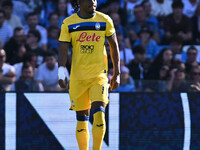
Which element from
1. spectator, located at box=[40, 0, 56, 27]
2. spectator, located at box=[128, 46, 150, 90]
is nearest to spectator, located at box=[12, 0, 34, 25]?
spectator, located at box=[40, 0, 56, 27]

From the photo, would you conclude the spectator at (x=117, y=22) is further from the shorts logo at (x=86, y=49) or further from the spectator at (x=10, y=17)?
the shorts logo at (x=86, y=49)

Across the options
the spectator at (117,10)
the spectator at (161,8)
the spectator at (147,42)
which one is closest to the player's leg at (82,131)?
the spectator at (147,42)

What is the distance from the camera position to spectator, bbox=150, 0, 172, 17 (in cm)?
1129

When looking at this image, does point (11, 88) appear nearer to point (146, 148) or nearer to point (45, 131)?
point (45, 131)

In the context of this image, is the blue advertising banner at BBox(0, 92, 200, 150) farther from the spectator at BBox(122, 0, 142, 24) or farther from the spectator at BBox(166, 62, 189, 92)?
the spectator at BBox(122, 0, 142, 24)

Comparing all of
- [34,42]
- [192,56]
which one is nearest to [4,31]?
[34,42]

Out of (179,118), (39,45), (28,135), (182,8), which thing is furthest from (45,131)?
(182,8)

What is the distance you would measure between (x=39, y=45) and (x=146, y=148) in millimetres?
4192

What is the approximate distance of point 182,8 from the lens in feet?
35.9

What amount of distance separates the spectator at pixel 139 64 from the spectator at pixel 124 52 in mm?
145

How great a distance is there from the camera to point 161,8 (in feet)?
37.3

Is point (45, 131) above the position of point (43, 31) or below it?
below

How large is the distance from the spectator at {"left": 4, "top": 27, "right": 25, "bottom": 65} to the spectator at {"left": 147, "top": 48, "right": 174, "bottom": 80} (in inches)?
111

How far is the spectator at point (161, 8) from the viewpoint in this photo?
11.3 meters
